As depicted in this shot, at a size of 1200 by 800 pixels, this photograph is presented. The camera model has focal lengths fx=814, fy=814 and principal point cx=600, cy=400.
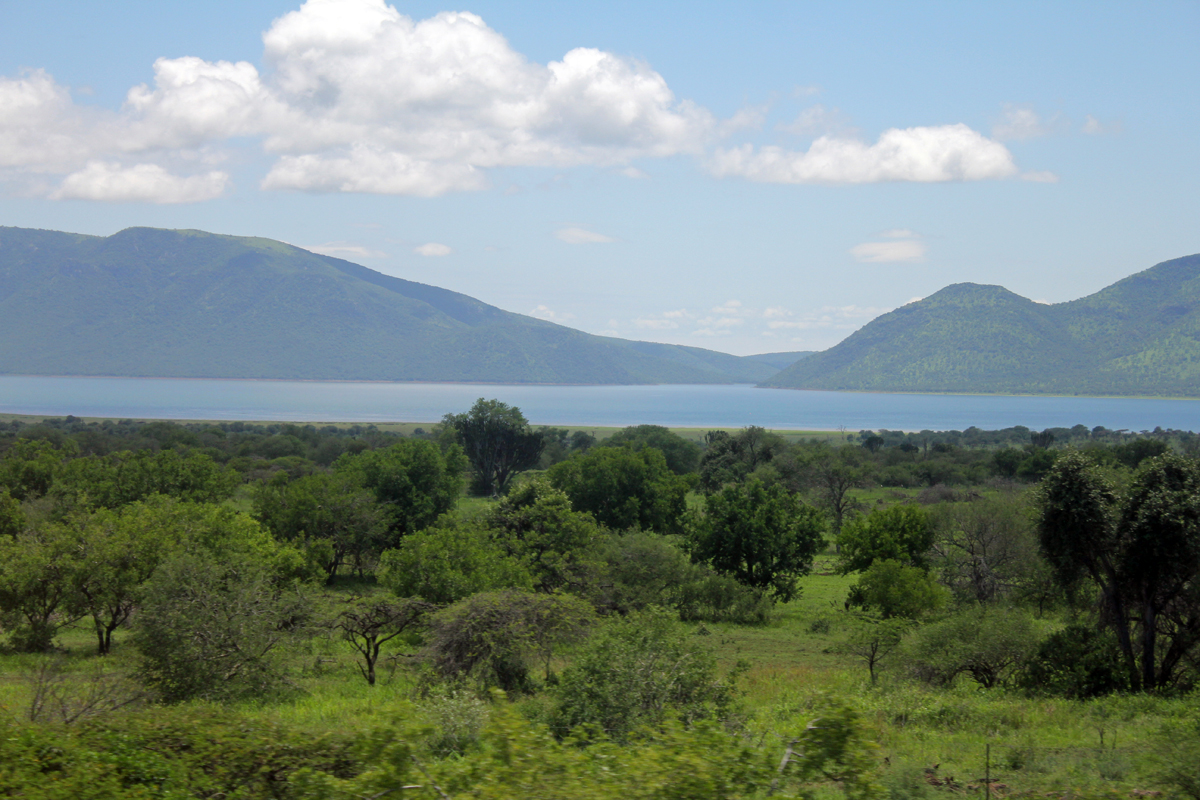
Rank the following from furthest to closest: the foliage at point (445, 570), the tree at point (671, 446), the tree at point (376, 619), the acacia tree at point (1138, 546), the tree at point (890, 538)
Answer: the tree at point (671, 446) < the tree at point (890, 538) < the foliage at point (445, 570) < the tree at point (376, 619) < the acacia tree at point (1138, 546)

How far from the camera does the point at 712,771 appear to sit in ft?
28.2

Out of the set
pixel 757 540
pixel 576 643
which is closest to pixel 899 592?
pixel 757 540

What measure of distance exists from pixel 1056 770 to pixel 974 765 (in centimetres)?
131

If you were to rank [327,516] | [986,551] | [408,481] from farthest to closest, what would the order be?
[408,481] < [327,516] < [986,551]

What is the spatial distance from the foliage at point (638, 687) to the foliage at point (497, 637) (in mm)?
4674

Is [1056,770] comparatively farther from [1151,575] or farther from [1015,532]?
[1015,532]

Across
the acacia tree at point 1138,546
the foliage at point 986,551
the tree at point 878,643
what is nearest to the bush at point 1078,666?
the acacia tree at point 1138,546

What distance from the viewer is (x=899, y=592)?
115 feet

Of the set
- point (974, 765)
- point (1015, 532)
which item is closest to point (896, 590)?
point (1015, 532)

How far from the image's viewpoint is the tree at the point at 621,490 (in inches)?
2232

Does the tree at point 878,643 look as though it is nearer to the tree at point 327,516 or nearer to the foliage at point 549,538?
the foliage at point 549,538

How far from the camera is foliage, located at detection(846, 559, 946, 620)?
114 feet

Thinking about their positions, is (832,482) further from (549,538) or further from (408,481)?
(549,538)

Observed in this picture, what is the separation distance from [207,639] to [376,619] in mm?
5472
